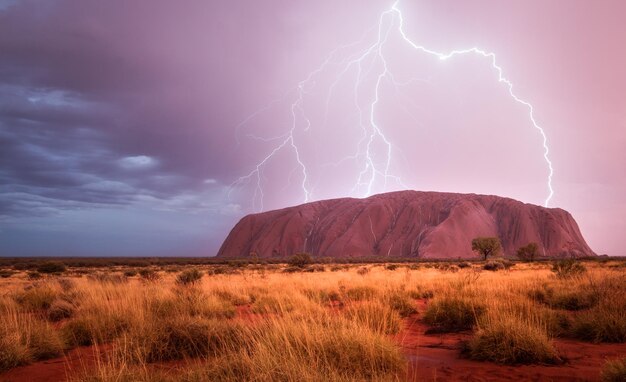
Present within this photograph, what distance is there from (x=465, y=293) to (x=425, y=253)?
236 feet

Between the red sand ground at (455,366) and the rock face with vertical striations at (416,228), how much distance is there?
2985 inches

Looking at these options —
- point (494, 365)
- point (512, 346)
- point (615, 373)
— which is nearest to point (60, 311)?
point (494, 365)

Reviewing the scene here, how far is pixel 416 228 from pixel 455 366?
300 ft

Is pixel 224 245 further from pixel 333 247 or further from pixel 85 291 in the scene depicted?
pixel 85 291

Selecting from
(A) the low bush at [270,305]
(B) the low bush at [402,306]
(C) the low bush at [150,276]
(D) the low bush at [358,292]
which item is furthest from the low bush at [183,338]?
(C) the low bush at [150,276]

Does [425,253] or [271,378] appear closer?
[271,378]

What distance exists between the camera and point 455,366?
5.04 m

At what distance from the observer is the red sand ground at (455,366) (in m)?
4.50

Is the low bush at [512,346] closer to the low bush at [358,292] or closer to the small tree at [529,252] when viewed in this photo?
the low bush at [358,292]

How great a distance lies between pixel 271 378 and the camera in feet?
11.2

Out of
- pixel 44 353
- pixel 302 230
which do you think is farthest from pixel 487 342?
pixel 302 230

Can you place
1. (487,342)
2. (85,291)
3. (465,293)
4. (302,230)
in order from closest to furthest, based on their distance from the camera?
(487,342), (465,293), (85,291), (302,230)

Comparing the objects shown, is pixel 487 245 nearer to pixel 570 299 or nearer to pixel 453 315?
pixel 570 299

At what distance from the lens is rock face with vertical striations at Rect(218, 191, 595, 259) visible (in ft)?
284
